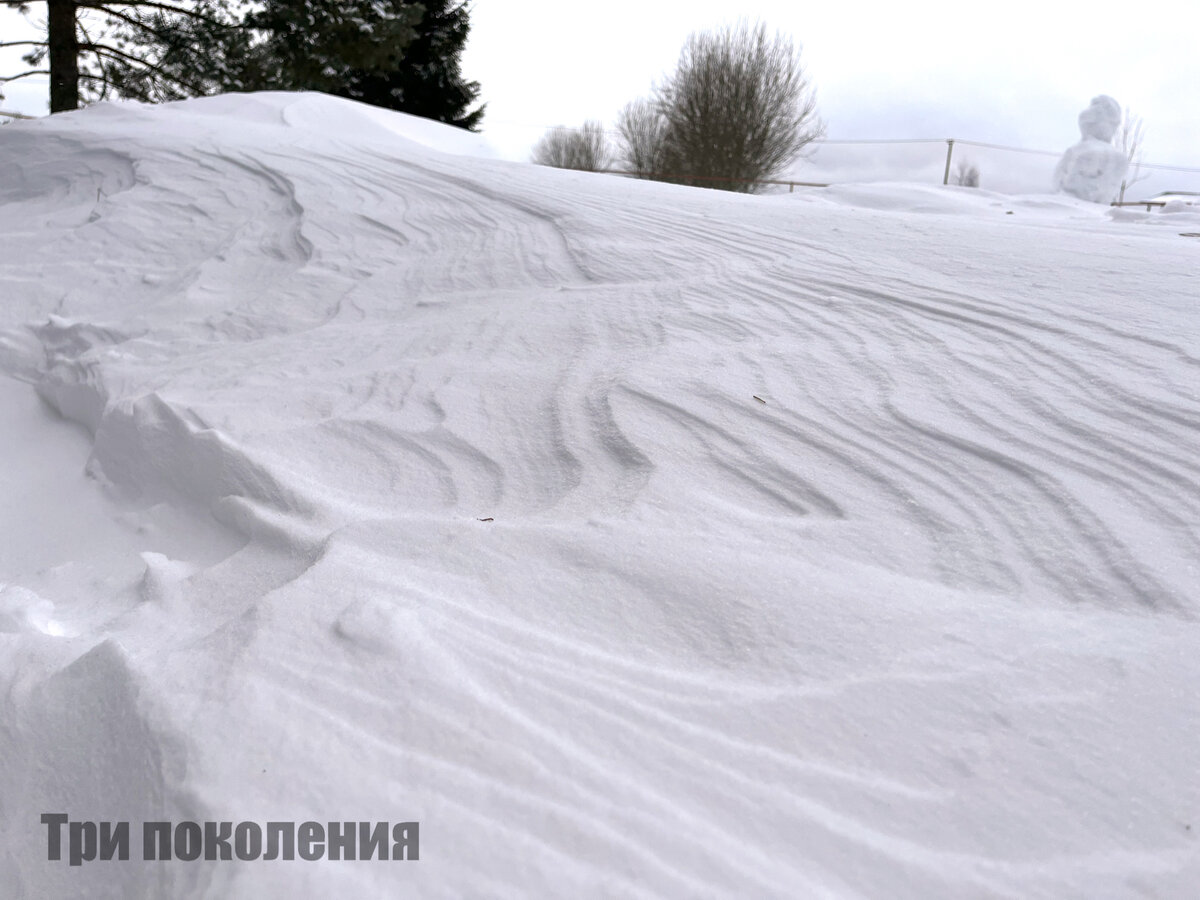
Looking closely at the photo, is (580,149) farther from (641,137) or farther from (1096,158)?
(1096,158)

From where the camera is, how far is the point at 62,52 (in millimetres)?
9414

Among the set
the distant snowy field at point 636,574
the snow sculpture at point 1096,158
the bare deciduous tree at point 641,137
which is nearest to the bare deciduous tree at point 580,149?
the bare deciduous tree at point 641,137

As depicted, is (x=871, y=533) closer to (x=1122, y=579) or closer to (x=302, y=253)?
(x=1122, y=579)

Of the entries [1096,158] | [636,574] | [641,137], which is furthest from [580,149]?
[636,574]

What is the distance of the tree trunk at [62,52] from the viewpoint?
9359mm

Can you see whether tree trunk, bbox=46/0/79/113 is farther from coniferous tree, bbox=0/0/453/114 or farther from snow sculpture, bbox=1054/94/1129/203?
snow sculpture, bbox=1054/94/1129/203

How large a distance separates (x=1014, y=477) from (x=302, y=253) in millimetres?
2911

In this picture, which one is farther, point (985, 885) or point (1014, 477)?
point (1014, 477)

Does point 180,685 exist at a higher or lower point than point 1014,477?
lower

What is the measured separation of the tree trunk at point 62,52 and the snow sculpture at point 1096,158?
1300 centimetres

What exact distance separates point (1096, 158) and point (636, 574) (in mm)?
13519

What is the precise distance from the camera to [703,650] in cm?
119

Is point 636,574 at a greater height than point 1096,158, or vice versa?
point 1096,158

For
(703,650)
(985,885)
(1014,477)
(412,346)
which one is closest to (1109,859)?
(985,885)
